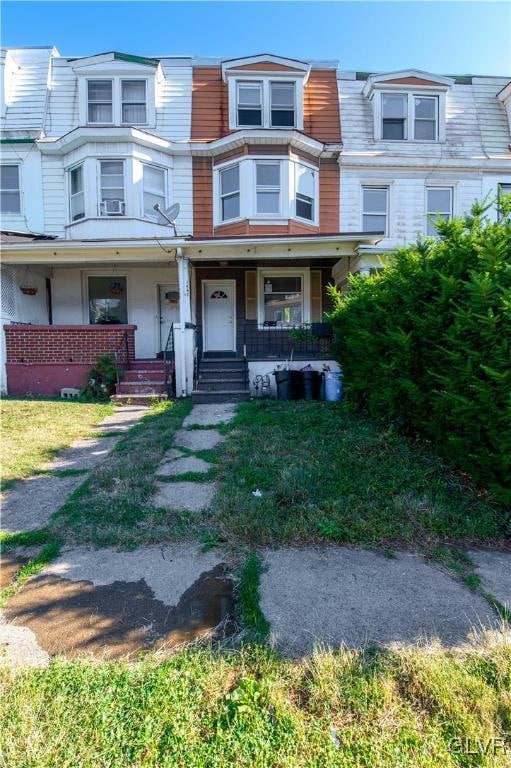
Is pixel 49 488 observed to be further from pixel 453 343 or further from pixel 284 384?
pixel 284 384

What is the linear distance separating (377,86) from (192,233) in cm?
702

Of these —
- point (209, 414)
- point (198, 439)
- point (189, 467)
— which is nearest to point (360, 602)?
point (189, 467)

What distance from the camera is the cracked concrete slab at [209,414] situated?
7.31 metres

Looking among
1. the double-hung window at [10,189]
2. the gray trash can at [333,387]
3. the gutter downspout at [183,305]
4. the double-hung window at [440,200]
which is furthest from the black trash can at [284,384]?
the double-hung window at [10,189]

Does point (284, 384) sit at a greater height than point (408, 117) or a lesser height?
lesser

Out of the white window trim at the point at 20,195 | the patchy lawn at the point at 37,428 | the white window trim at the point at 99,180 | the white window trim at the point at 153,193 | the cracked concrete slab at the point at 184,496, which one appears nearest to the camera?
the cracked concrete slab at the point at 184,496

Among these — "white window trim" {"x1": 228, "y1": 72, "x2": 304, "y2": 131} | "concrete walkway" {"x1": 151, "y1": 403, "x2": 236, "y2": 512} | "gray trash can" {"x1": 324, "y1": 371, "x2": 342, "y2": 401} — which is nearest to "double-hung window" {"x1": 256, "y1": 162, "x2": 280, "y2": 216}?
"white window trim" {"x1": 228, "y1": 72, "x2": 304, "y2": 131}

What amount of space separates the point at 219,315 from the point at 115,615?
1101 centimetres

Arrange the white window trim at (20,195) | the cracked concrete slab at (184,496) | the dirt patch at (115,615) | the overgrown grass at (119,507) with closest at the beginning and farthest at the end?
the dirt patch at (115,615), the overgrown grass at (119,507), the cracked concrete slab at (184,496), the white window trim at (20,195)

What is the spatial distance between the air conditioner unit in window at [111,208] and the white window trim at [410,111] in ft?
25.5

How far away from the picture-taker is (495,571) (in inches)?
112

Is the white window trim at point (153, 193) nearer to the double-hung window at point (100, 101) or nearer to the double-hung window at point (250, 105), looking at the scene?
the double-hung window at point (100, 101)

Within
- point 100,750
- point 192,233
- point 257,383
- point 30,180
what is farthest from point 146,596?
point 30,180

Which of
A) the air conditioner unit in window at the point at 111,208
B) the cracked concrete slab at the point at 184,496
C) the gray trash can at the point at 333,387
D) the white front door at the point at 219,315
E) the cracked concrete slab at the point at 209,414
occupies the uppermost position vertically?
the air conditioner unit in window at the point at 111,208
